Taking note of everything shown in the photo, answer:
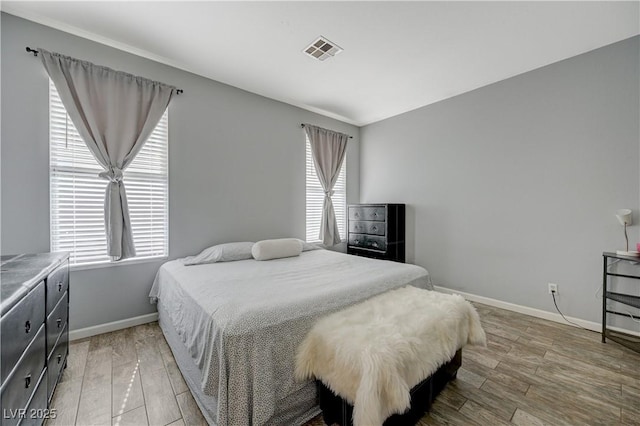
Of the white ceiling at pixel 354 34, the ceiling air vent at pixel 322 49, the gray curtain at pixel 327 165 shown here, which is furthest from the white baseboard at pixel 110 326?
the ceiling air vent at pixel 322 49

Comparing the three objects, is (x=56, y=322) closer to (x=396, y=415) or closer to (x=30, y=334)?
(x=30, y=334)

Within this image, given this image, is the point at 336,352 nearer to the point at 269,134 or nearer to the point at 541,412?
the point at 541,412

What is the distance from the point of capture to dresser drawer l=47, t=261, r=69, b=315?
1387 mm

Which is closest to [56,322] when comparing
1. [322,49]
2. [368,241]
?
[322,49]

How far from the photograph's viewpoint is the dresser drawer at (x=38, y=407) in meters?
1.07

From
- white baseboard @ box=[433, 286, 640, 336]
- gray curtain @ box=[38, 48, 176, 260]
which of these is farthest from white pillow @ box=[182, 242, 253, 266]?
white baseboard @ box=[433, 286, 640, 336]

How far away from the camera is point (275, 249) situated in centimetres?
285

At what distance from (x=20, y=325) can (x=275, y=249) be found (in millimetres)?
1974

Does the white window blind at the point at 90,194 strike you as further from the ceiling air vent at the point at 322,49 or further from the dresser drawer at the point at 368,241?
the dresser drawer at the point at 368,241

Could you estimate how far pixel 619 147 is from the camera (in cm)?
235

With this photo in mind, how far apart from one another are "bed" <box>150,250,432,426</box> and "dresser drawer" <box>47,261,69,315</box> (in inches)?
25.8

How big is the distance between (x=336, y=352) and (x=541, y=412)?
52.7 inches

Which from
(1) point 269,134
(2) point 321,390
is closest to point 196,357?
(2) point 321,390

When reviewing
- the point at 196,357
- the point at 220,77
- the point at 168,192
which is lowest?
the point at 196,357
